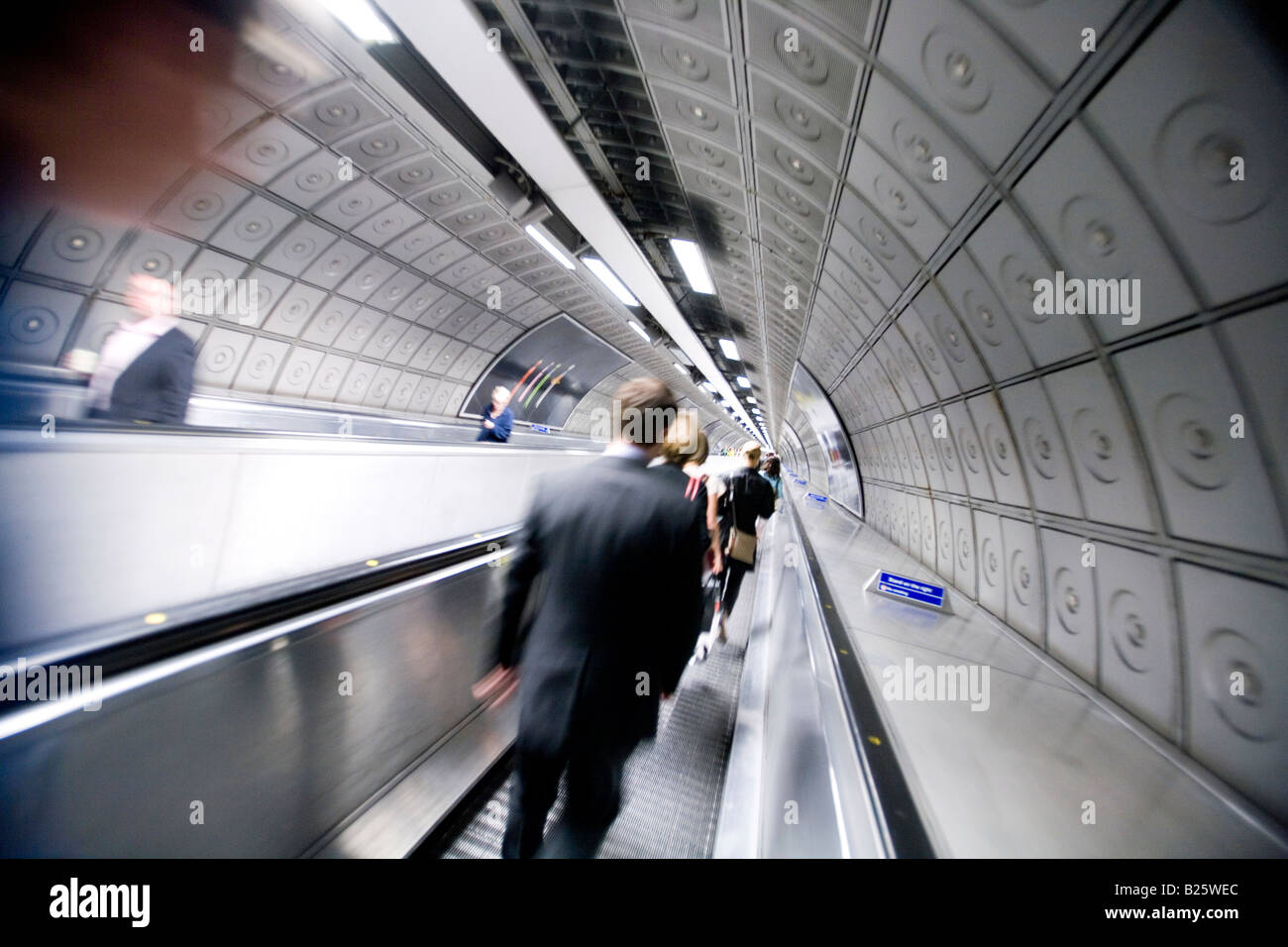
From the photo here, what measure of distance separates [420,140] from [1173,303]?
873 centimetres

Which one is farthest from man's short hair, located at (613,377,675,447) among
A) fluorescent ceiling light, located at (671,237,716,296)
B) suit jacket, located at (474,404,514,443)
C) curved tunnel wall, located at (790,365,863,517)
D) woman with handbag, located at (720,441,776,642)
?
curved tunnel wall, located at (790,365,863,517)

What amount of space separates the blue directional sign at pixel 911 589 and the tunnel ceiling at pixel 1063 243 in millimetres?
516

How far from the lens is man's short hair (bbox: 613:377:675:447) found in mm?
1863

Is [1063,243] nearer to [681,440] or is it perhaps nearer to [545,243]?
[681,440]

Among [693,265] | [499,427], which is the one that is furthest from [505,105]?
[693,265]

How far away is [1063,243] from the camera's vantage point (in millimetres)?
2527

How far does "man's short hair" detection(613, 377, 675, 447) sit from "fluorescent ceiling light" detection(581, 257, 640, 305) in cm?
702

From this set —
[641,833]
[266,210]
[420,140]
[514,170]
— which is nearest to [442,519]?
[641,833]

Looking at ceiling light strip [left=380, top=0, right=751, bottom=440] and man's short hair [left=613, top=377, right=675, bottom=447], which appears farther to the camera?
ceiling light strip [left=380, top=0, right=751, bottom=440]

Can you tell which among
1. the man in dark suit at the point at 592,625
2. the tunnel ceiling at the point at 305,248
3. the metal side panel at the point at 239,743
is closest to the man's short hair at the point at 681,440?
the man in dark suit at the point at 592,625

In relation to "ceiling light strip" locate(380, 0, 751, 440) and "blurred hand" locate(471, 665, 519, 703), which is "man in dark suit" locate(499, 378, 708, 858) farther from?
"ceiling light strip" locate(380, 0, 751, 440)

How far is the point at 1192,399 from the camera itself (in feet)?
7.09

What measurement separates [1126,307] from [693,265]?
22.8ft
